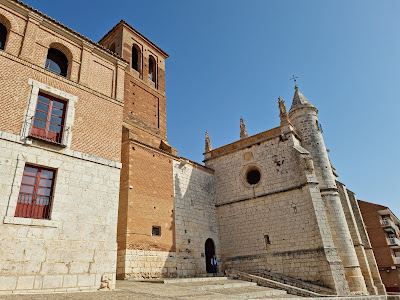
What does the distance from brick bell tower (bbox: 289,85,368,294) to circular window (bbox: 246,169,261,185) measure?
326 centimetres

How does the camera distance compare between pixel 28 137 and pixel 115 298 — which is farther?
pixel 28 137

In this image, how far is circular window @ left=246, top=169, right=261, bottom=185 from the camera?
17198 millimetres

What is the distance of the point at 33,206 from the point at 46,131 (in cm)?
230

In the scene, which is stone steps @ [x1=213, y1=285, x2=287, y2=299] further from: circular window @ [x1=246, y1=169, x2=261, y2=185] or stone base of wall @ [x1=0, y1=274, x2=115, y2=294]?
circular window @ [x1=246, y1=169, x2=261, y2=185]

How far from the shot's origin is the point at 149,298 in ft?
20.9

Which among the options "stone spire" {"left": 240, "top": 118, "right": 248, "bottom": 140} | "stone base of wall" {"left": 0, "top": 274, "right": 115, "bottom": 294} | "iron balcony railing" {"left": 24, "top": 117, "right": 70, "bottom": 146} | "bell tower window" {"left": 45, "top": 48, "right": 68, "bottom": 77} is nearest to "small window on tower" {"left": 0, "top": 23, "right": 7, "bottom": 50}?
"bell tower window" {"left": 45, "top": 48, "right": 68, "bottom": 77}

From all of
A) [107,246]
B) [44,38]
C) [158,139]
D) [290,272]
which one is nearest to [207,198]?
[158,139]

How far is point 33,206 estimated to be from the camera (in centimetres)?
743

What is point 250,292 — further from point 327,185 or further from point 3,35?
point 3,35

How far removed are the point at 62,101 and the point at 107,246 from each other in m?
4.91

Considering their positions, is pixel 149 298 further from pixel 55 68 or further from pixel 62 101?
pixel 55 68

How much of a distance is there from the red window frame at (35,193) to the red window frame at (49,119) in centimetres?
101

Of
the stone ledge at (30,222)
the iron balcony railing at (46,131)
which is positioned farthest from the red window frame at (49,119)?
the stone ledge at (30,222)

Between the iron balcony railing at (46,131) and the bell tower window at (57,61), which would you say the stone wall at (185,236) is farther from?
the bell tower window at (57,61)
